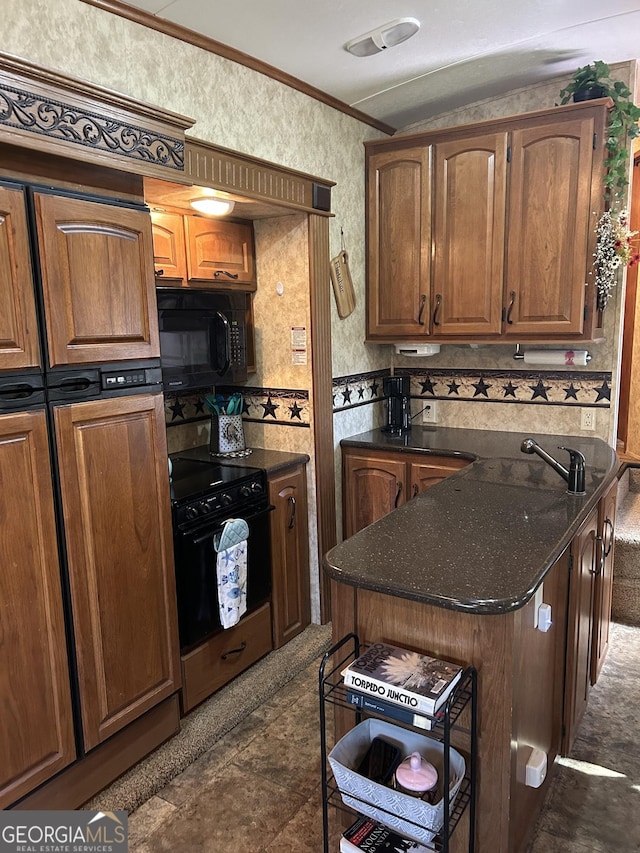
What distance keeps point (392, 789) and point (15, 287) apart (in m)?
1.58

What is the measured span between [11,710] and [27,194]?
4.70ft

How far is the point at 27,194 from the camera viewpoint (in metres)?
1.66

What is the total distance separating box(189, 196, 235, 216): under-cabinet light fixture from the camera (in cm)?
246

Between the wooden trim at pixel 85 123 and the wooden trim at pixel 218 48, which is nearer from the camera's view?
the wooden trim at pixel 85 123

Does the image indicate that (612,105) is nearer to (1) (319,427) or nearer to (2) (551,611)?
(1) (319,427)

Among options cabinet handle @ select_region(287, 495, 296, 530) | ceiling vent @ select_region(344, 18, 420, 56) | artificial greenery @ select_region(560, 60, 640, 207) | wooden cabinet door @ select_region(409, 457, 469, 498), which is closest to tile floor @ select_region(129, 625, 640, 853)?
cabinet handle @ select_region(287, 495, 296, 530)

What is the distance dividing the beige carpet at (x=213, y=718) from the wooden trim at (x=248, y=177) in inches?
81.8

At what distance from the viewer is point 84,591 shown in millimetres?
1883

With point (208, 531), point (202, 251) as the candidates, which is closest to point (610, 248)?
point (202, 251)

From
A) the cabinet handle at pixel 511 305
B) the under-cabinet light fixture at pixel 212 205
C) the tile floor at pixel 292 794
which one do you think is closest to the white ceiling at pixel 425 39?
the under-cabinet light fixture at pixel 212 205

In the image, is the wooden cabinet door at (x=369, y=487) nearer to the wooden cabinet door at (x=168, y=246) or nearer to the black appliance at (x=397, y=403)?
the black appliance at (x=397, y=403)

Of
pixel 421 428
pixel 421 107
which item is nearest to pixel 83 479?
pixel 421 428

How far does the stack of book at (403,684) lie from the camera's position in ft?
4.29
